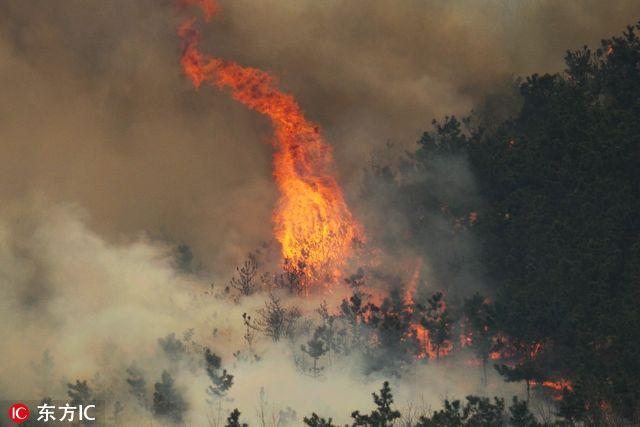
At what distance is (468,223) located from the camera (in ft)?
183

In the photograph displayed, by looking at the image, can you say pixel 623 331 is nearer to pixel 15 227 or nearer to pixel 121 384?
pixel 121 384

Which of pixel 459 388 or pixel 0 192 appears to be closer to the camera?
pixel 459 388

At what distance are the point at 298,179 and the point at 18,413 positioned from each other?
2497 centimetres

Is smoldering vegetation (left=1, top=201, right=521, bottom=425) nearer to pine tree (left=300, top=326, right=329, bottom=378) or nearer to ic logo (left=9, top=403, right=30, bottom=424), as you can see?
pine tree (left=300, top=326, right=329, bottom=378)

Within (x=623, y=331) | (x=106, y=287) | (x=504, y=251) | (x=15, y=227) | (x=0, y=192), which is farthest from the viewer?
(x=0, y=192)

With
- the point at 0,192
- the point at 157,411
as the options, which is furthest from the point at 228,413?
the point at 0,192

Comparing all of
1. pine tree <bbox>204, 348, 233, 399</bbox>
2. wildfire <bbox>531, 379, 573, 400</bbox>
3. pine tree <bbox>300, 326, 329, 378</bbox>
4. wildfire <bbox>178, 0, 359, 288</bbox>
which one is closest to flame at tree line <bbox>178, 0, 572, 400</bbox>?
wildfire <bbox>178, 0, 359, 288</bbox>

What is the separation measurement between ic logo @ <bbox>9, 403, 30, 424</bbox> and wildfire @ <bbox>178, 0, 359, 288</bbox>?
66.8ft

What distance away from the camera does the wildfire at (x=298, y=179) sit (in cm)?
6234

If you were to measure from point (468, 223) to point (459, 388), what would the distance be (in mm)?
9648

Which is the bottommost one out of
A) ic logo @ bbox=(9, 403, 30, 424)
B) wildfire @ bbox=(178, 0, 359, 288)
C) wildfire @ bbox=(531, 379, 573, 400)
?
wildfire @ bbox=(531, 379, 573, 400)

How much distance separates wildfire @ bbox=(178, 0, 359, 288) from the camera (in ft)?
205

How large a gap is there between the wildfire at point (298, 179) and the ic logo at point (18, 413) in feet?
66.8

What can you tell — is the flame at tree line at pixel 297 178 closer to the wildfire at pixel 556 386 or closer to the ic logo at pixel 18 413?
the wildfire at pixel 556 386
